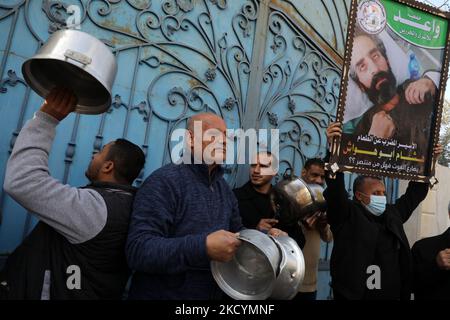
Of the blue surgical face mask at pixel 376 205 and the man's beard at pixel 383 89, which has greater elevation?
the man's beard at pixel 383 89

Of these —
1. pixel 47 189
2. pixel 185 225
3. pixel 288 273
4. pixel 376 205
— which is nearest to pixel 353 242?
pixel 376 205

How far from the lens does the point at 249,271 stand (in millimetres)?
1539

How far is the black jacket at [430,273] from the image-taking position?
7.47 feet

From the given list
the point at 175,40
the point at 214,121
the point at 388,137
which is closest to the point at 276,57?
the point at 175,40

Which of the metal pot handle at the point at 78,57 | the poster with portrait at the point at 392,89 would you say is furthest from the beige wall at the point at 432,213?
the metal pot handle at the point at 78,57

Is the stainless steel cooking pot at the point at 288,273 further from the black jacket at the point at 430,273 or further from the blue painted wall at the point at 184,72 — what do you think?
the blue painted wall at the point at 184,72

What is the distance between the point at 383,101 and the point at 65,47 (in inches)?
68.5

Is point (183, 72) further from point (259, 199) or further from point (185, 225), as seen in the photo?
point (185, 225)

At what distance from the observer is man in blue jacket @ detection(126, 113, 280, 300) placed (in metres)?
1.35

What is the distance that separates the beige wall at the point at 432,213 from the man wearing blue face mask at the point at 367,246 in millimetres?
2066

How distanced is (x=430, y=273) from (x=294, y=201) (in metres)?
0.94

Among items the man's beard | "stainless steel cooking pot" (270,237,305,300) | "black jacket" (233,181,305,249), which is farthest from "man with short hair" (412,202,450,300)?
"stainless steel cooking pot" (270,237,305,300)

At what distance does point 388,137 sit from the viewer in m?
2.22
